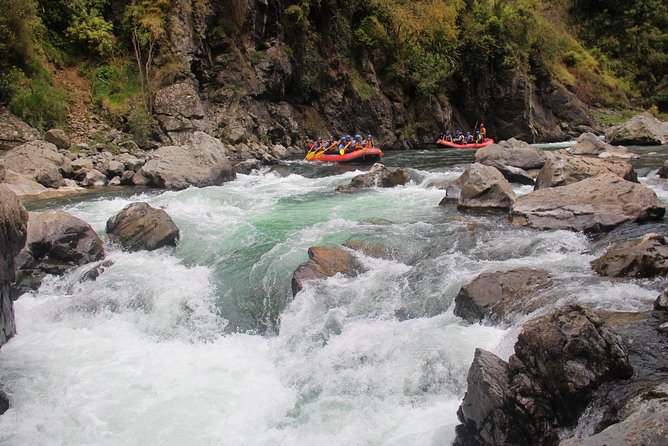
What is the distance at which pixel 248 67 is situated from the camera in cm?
2144

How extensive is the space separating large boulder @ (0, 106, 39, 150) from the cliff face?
18.2 feet

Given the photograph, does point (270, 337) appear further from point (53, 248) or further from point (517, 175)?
point (517, 175)

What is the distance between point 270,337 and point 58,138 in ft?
39.6

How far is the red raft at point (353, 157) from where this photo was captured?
1817cm

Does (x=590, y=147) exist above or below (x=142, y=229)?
below

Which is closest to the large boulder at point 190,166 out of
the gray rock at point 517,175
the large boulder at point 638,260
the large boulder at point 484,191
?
the large boulder at point 484,191

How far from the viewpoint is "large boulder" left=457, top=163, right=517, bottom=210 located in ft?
32.4

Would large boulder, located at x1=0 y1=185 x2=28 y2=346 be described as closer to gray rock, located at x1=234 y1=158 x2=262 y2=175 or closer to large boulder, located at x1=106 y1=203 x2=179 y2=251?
large boulder, located at x1=106 y1=203 x2=179 y2=251

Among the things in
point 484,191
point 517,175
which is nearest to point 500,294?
point 484,191

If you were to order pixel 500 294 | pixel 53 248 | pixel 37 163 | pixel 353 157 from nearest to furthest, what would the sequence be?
pixel 500 294
pixel 53 248
pixel 37 163
pixel 353 157

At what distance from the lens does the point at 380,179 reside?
13.7 metres

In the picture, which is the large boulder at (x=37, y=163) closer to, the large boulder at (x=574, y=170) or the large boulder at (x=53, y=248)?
the large boulder at (x=53, y=248)

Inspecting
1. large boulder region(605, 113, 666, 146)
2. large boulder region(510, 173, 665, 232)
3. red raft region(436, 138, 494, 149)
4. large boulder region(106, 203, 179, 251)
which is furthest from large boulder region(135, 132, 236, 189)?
large boulder region(605, 113, 666, 146)

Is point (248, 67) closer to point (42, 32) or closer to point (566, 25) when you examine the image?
point (42, 32)
